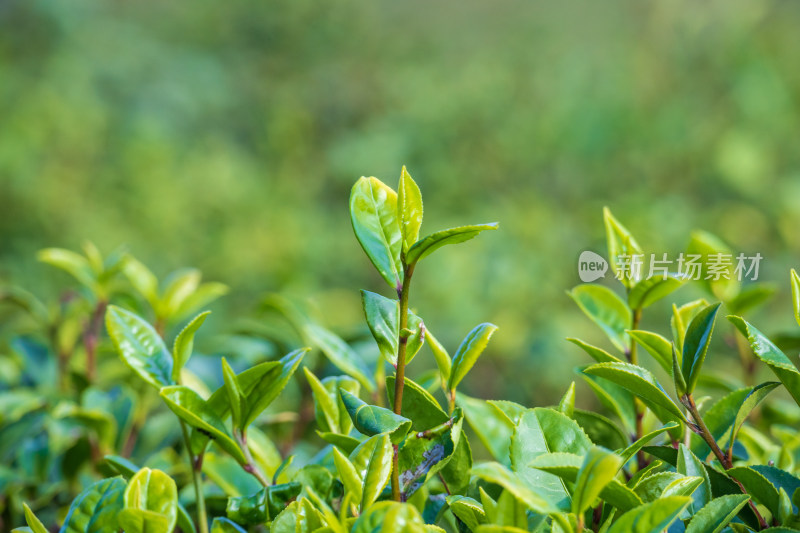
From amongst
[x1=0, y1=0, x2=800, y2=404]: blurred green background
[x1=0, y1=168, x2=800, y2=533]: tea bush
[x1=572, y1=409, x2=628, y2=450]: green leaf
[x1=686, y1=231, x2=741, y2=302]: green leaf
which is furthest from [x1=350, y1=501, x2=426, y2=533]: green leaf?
[x1=0, y1=0, x2=800, y2=404]: blurred green background

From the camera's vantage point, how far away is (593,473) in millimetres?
332

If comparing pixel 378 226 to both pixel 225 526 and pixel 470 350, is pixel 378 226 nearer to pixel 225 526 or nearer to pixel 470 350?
pixel 470 350

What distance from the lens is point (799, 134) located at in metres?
2.73

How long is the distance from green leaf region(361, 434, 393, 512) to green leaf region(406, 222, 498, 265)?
3.8 inches

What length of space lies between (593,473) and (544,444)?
78mm

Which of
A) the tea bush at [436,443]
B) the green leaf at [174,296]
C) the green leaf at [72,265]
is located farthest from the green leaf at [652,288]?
the green leaf at [72,265]

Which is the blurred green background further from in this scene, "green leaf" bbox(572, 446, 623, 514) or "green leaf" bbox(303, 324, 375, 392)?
"green leaf" bbox(572, 446, 623, 514)

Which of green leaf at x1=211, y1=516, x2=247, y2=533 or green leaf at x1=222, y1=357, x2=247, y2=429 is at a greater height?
green leaf at x1=222, y1=357, x2=247, y2=429

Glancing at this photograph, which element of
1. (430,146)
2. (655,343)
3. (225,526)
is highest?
(430,146)

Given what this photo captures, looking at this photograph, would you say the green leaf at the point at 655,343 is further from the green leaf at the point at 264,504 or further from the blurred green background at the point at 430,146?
the blurred green background at the point at 430,146

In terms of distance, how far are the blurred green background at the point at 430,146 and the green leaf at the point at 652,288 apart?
4.42ft

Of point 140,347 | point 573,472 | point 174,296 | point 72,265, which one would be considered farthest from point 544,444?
point 72,265

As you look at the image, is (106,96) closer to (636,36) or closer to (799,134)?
(636,36)

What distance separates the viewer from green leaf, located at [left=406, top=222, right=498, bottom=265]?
0.38 meters
